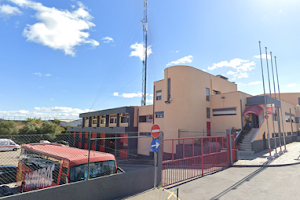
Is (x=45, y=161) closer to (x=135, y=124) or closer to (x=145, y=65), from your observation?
(x=135, y=124)

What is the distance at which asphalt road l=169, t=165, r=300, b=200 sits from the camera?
715 centimetres

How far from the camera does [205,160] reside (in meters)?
11.1

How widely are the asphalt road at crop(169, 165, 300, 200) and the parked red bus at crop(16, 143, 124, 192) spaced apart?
354cm

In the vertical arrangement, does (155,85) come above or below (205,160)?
above

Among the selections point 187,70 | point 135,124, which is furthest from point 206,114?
point 135,124

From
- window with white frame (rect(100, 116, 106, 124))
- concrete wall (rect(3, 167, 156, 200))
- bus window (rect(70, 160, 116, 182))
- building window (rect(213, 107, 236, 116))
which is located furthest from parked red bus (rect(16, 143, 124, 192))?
window with white frame (rect(100, 116, 106, 124))

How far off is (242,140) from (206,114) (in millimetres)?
5073

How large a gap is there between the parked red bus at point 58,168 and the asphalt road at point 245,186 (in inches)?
139

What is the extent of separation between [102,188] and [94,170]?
697 millimetres

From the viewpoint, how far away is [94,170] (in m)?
6.09

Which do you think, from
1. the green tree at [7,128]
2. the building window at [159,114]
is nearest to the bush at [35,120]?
the green tree at [7,128]

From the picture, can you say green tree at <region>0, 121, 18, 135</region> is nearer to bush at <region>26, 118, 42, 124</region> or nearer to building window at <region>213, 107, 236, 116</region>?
bush at <region>26, 118, 42, 124</region>

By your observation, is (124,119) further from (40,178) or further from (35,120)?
(35,120)

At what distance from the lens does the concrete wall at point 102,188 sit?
4953 millimetres
